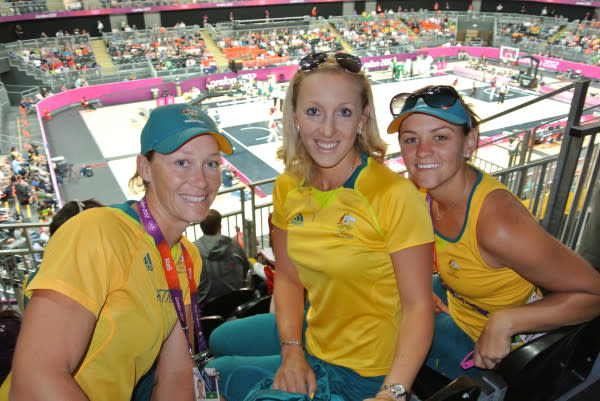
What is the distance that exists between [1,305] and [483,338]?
1.99 m

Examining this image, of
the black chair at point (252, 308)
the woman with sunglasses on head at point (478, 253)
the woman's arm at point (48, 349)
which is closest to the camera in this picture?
the woman's arm at point (48, 349)

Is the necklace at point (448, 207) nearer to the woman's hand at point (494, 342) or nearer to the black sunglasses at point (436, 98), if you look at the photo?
the black sunglasses at point (436, 98)

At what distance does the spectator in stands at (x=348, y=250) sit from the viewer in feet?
5.01

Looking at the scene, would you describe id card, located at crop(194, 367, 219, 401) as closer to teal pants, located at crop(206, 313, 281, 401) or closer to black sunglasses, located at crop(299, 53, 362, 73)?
teal pants, located at crop(206, 313, 281, 401)

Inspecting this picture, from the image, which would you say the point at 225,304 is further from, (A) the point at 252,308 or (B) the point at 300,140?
(B) the point at 300,140

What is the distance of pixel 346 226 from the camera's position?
5.41 ft

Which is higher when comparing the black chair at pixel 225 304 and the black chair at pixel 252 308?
the black chair at pixel 252 308

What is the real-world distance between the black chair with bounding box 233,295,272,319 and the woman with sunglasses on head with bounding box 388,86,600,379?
3.27 ft

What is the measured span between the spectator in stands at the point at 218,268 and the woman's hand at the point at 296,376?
5.85 ft

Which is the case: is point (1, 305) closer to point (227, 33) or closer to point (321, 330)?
point (321, 330)

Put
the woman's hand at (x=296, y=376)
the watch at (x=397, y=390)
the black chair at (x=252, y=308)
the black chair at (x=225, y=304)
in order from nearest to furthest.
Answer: the watch at (x=397, y=390), the woman's hand at (x=296, y=376), the black chair at (x=252, y=308), the black chair at (x=225, y=304)

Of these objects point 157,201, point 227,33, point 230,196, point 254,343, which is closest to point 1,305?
point 157,201

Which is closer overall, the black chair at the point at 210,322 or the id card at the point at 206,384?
the id card at the point at 206,384

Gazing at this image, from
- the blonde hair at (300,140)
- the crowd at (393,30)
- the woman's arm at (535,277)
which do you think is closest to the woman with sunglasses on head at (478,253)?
the woman's arm at (535,277)
